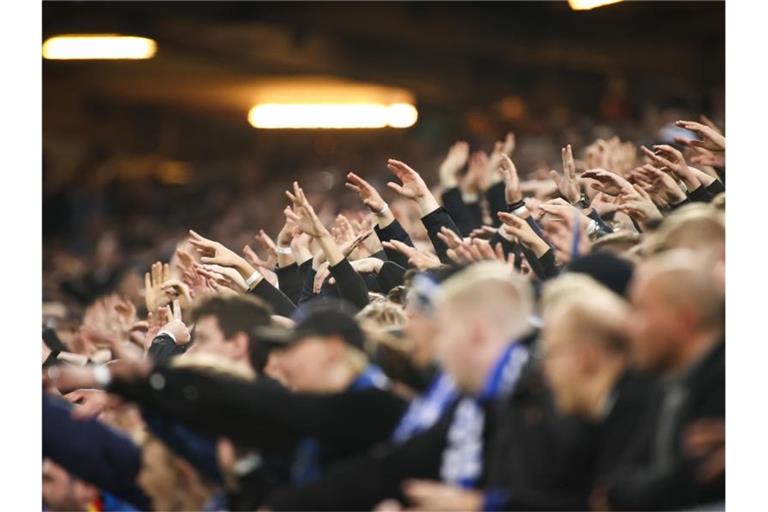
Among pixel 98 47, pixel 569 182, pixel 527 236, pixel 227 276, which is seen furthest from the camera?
pixel 98 47

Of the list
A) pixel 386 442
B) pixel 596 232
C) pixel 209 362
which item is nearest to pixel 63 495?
pixel 209 362

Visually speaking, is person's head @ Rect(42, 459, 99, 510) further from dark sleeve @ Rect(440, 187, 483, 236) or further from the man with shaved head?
dark sleeve @ Rect(440, 187, 483, 236)

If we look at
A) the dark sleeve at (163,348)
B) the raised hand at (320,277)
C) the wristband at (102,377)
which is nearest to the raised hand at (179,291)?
the dark sleeve at (163,348)

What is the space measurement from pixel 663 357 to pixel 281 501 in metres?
1.04

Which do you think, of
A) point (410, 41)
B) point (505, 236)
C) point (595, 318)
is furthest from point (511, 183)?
point (410, 41)

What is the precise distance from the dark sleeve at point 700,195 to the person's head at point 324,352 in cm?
190

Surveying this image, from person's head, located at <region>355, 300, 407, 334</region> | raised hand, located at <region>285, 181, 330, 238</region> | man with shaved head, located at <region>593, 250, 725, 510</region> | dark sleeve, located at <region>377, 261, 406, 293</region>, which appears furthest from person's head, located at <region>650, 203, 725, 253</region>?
dark sleeve, located at <region>377, 261, 406, 293</region>

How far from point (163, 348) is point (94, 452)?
143cm

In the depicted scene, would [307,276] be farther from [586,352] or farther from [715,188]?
[586,352]

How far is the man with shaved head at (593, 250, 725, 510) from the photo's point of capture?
3439 mm

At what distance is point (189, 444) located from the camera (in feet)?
13.4

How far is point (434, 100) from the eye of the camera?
2103 cm

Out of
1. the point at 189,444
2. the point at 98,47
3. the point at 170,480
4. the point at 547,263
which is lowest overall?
the point at 170,480
